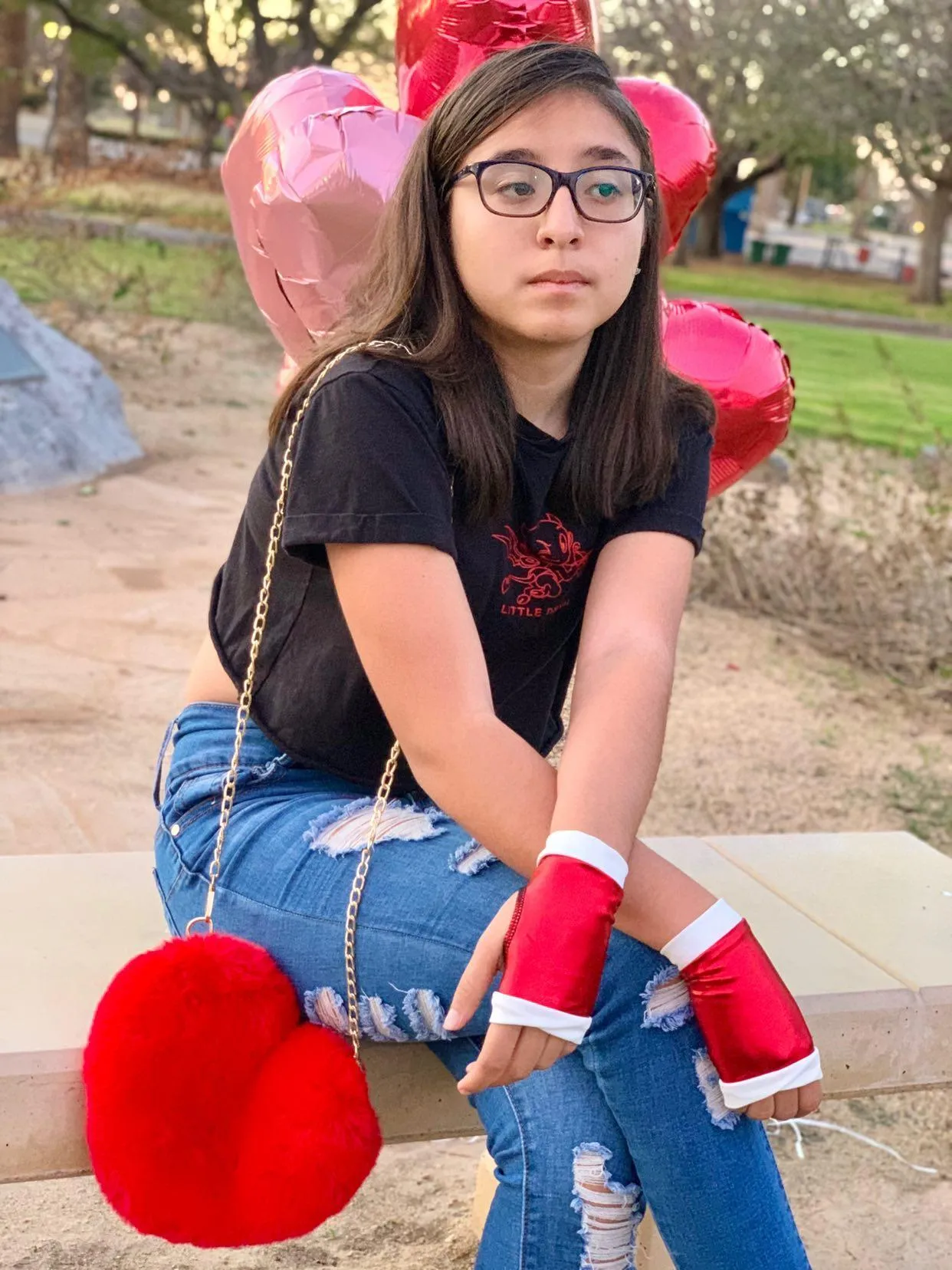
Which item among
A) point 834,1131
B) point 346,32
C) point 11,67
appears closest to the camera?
point 834,1131

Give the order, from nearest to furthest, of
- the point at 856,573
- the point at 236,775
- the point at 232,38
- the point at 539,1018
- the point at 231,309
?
the point at 539,1018
the point at 236,775
the point at 856,573
the point at 231,309
the point at 232,38

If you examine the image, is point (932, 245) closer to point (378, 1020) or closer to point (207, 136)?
point (207, 136)

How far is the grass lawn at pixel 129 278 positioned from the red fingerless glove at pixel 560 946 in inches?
317

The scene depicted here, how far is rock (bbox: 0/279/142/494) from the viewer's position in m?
6.64

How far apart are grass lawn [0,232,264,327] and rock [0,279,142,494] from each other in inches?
73.0

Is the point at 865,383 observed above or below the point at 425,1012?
below

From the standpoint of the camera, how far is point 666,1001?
5.09 ft

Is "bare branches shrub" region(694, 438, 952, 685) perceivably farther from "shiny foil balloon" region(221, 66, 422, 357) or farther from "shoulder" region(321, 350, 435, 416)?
"shoulder" region(321, 350, 435, 416)

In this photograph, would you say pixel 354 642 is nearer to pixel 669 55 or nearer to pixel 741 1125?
pixel 741 1125

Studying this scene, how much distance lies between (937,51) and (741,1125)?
24.2m

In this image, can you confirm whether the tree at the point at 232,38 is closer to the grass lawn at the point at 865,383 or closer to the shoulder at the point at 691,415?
the grass lawn at the point at 865,383

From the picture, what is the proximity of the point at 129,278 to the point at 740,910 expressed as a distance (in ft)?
26.7

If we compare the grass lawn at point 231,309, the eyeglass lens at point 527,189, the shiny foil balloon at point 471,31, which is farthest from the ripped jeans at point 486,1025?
the grass lawn at point 231,309

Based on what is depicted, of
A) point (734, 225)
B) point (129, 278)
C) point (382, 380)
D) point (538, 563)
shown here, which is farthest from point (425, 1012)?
point (734, 225)
